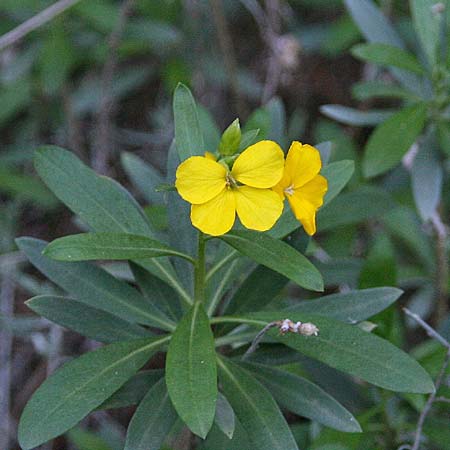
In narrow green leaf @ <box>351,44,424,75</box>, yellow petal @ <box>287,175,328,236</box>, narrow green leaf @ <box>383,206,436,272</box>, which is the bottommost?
narrow green leaf @ <box>383,206,436,272</box>

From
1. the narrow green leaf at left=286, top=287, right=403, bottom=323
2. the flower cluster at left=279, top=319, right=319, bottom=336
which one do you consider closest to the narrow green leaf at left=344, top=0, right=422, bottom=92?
the narrow green leaf at left=286, top=287, right=403, bottom=323

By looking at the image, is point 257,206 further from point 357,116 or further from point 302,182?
point 357,116

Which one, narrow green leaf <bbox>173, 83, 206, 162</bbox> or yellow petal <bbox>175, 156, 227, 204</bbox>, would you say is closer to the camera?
yellow petal <bbox>175, 156, 227, 204</bbox>

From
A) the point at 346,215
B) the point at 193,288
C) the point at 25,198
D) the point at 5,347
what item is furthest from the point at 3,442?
the point at 346,215

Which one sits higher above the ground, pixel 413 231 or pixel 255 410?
pixel 255 410

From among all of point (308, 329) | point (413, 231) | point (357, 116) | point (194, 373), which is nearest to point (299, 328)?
point (308, 329)

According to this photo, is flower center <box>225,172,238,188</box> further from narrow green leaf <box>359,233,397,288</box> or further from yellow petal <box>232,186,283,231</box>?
narrow green leaf <box>359,233,397,288</box>

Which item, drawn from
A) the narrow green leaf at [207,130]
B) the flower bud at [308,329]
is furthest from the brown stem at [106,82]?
the flower bud at [308,329]

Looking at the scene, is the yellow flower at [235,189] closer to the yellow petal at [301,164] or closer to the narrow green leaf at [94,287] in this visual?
the yellow petal at [301,164]
